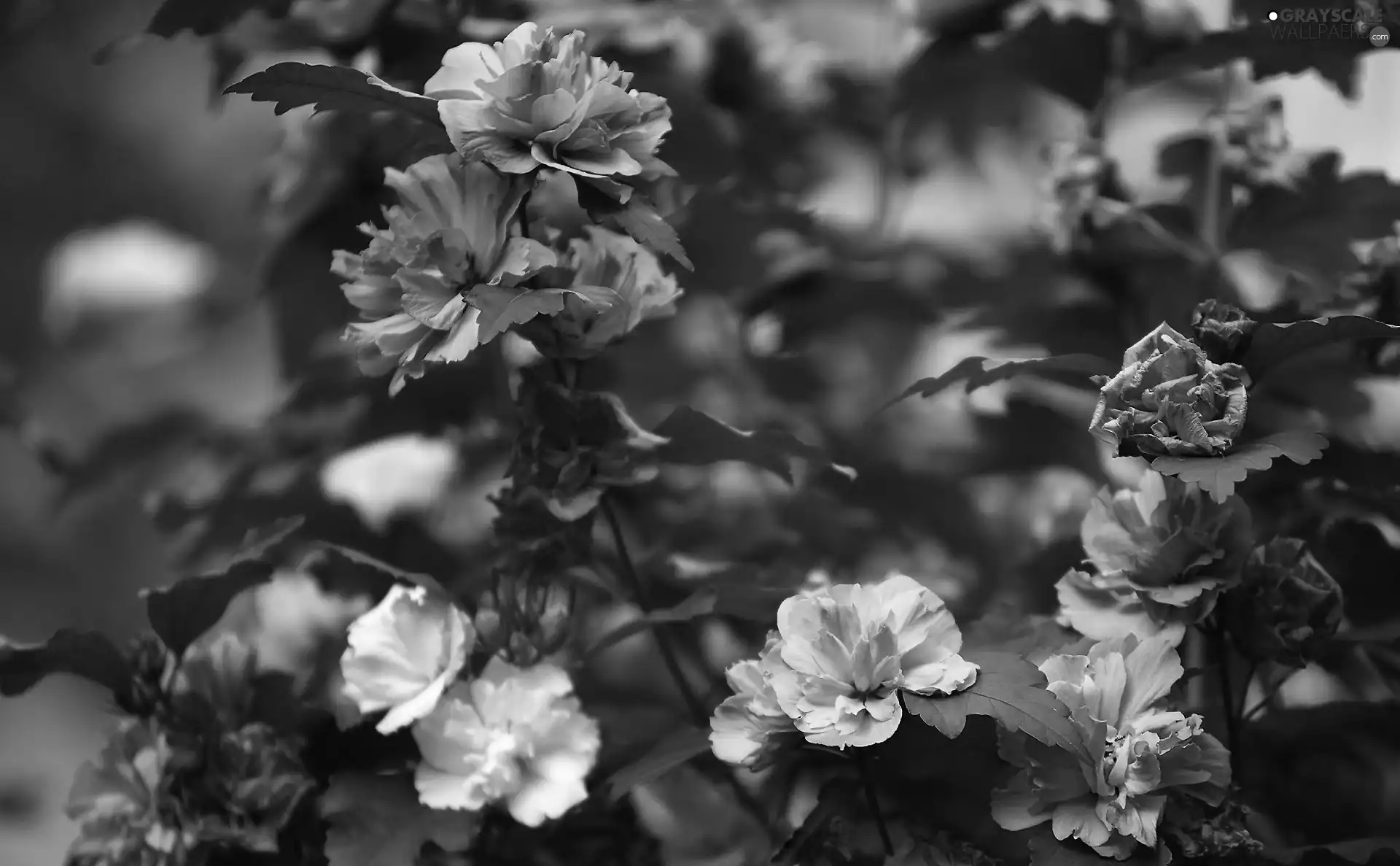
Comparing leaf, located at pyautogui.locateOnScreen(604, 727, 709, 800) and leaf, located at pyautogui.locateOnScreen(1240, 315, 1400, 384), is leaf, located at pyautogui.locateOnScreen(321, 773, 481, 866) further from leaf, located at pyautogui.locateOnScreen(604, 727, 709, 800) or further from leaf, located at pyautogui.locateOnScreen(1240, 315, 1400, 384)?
leaf, located at pyautogui.locateOnScreen(1240, 315, 1400, 384)

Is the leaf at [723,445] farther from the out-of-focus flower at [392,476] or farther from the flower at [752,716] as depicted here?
the out-of-focus flower at [392,476]

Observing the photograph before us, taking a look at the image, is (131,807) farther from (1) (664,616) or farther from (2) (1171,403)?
(2) (1171,403)

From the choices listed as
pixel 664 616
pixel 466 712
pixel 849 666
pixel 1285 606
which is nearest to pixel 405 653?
pixel 466 712

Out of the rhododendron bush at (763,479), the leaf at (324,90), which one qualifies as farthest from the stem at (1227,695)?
the leaf at (324,90)

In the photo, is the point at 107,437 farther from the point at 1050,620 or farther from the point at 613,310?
the point at 1050,620

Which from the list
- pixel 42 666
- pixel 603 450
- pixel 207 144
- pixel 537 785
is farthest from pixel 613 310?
pixel 207 144

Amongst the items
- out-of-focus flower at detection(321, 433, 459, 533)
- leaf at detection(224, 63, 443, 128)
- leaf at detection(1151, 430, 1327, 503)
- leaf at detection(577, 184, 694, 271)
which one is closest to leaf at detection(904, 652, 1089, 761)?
leaf at detection(1151, 430, 1327, 503)
